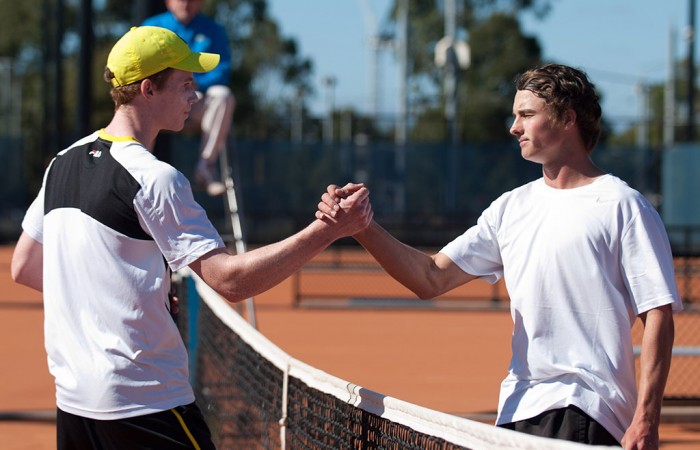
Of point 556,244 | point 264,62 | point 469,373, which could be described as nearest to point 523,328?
point 556,244

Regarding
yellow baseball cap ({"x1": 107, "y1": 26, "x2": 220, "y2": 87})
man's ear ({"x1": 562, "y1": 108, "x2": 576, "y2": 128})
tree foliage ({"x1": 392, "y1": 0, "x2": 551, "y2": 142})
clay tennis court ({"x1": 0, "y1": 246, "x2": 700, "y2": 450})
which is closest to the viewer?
yellow baseball cap ({"x1": 107, "y1": 26, "x2": 220, "y2": 87})

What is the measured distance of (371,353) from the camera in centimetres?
1080

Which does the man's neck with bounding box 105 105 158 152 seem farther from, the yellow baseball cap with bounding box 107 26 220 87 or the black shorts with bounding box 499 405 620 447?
the black shorts with bounding box 499 405 620 447

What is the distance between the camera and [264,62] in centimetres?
6688

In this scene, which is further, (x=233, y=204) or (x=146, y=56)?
(x=233, y=204)

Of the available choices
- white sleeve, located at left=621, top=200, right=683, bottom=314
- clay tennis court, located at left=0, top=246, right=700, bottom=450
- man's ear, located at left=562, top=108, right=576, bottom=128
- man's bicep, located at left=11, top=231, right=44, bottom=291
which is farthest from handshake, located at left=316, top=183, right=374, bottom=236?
clay tennis court, located at left=0, top=246, right=700, bottom=450

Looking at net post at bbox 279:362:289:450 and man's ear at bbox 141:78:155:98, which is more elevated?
man's ear at bbox 141:78:155:98

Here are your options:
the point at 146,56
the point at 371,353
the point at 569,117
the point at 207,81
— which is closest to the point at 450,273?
the point at 569,117

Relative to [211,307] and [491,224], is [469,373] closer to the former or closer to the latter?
[211,307]

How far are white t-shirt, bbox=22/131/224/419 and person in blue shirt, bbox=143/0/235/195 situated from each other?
158 inches

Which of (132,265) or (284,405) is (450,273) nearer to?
(284,405)

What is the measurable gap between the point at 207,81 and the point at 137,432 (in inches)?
187

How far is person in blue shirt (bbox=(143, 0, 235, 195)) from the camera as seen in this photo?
719 cm

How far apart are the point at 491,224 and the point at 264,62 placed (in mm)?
64258
